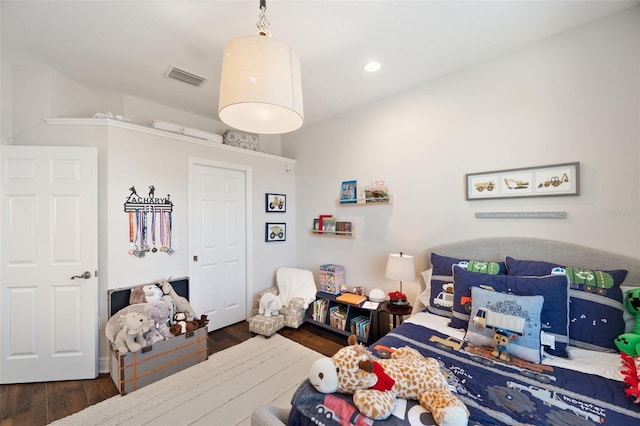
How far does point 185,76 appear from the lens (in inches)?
98.3

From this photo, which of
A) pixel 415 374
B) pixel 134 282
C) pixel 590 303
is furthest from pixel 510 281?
pixel 134 282

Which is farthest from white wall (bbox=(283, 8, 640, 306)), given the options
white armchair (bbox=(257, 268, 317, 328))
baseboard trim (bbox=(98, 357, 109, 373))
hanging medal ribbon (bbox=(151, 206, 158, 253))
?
baseboard trim (bbox=(98, 357, 109, 373))

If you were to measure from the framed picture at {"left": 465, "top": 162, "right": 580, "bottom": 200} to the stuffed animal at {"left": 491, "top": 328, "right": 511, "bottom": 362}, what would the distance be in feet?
3.88

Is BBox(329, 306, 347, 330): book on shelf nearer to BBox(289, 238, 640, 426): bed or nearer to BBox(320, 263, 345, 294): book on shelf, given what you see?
BBox(320, 263, 345, 294): book on shelf

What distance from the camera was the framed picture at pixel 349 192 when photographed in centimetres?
318

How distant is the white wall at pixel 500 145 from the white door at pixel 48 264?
100 inches

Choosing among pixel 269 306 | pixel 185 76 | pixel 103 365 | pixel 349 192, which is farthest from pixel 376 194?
pixel 103 365

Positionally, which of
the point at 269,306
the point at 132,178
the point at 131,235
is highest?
the point at 132,178

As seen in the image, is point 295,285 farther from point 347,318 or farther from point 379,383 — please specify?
point 379,383

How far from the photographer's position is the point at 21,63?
7.44 feet

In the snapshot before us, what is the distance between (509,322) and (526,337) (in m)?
0.10

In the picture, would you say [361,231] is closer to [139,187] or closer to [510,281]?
[510,281]

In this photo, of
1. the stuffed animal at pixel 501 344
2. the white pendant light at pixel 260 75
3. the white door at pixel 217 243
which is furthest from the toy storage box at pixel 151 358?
the stuffed animal at pixel 501 344

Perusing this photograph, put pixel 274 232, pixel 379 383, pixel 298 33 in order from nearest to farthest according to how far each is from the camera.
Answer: pixel 379 383 < pixel 298 33 < pixel 274 232
